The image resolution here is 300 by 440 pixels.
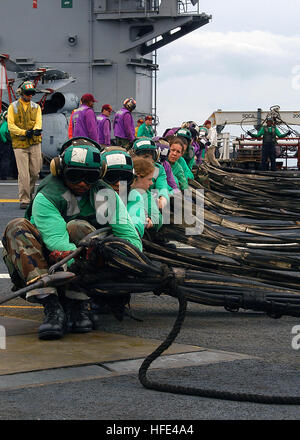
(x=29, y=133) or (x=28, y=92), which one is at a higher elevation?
(x=28, y=92)

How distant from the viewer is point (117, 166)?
241 inches

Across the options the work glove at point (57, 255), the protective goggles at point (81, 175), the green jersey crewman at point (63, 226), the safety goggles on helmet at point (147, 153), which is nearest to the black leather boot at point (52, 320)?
the green jersey crewman at point (63, 226)

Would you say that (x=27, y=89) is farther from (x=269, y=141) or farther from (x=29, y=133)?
(x=269, y=141)

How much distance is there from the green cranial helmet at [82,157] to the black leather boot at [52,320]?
87 centimetres

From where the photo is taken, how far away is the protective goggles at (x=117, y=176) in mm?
6137

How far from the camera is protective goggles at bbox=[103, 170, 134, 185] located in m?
6.14

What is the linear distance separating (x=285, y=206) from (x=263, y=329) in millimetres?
7612

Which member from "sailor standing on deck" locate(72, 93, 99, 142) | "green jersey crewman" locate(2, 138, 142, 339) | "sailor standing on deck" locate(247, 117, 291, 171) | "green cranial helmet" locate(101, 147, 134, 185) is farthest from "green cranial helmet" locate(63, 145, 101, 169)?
"sailor standing on deck" locate(247, 117, 291, 171)

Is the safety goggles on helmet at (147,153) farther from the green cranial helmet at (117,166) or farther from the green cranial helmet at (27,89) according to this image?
the green cranial helmet at (27,89)

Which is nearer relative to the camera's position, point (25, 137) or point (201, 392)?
point (201, 392)

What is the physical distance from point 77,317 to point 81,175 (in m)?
0.97

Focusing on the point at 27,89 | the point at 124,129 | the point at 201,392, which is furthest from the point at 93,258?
the point at 124,129

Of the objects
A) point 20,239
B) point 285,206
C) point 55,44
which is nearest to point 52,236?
point 20,239
